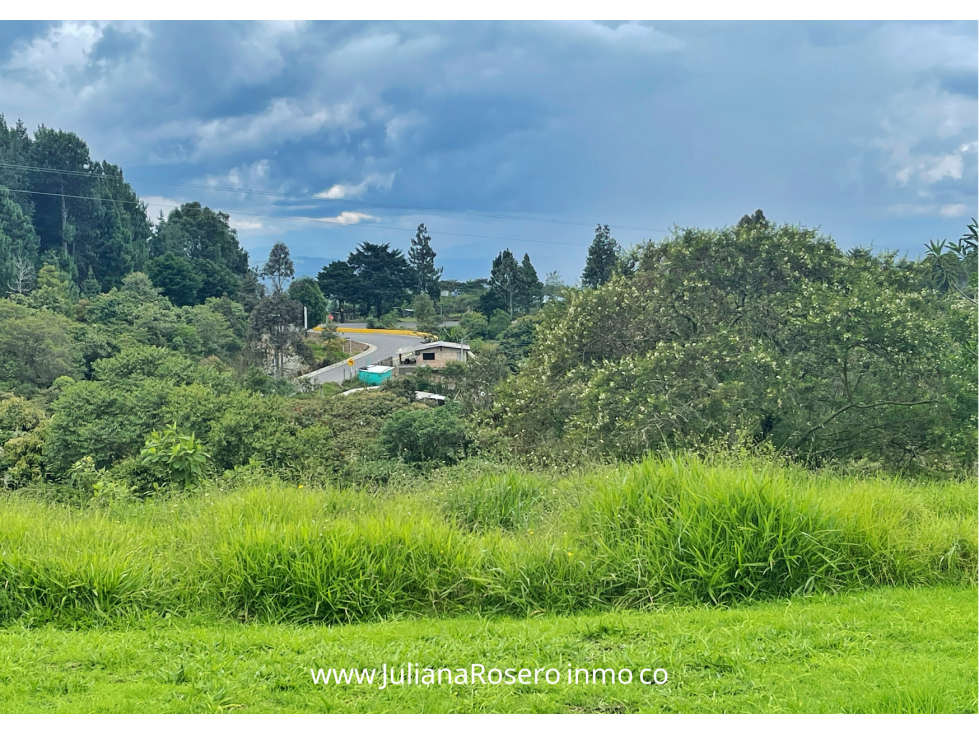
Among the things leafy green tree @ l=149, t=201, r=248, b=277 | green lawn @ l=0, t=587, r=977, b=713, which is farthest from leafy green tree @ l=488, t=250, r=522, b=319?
green lawn @ l=0, t=587, r=977, b=713

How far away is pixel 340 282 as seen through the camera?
107 ft

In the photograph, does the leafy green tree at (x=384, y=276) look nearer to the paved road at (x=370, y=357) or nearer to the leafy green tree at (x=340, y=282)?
the leafy green tree at (x=340, y=282)

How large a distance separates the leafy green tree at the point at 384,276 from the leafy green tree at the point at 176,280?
9.04 metres

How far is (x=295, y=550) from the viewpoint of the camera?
267 cm

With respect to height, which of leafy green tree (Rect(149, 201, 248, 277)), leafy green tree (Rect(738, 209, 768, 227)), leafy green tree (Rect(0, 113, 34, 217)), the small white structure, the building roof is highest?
leafy green tree (Rect(0, 113, 34, 217))

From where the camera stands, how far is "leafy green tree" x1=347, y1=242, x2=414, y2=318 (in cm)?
3177

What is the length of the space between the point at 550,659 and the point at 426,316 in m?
26.2

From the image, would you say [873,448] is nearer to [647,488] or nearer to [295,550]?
[647,488]

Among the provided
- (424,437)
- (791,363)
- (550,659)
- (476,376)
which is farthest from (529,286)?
(550,659)

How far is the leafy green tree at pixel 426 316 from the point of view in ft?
90.4

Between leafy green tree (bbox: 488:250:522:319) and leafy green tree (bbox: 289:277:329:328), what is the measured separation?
877 centimetres

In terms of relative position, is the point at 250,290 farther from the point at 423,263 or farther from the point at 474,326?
the point at 474,326

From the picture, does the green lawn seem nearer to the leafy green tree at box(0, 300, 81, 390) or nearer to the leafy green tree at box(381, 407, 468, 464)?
the leafy green tree at box(381, 407, 468, 464)
